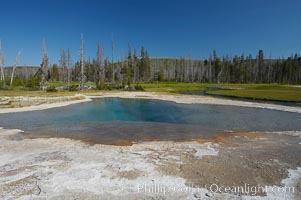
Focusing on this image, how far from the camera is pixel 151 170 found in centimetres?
782

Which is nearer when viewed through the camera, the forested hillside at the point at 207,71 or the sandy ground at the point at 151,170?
→ the sandy ground at the point at 151,170

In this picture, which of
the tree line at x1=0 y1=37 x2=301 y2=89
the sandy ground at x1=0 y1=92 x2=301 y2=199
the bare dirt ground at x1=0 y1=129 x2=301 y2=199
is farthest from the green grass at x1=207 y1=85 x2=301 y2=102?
the tree line at x1=0 y1=37 x2=301 y2=89

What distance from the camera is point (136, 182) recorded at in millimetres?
6848

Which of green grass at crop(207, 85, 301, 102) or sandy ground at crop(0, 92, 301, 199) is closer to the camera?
sandy ground at crop(0, 92, 301, 199)

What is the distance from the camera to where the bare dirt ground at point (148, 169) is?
20.3 ft

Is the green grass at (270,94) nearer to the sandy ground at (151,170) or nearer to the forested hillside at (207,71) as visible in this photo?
the sandy ground at (151,170)

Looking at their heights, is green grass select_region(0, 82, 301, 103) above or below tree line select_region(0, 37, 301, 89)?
below

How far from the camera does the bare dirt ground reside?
6.19 meters

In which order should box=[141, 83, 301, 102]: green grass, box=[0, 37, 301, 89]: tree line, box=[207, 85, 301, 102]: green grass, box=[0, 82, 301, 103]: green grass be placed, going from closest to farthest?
box=[207, 85, 301, 102]: green grass < box=[141, 83, 301, 102]: green grass < box=[0, 82, 301, 103]: green grass < box=[0, 37, 301, 89]: tree line

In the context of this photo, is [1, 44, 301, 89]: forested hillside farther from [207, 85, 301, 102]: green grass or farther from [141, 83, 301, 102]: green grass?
[207, 85, 301, 102]: green grass

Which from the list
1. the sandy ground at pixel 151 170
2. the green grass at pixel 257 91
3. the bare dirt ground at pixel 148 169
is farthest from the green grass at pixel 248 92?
the bare dirt ground at pixel 148 169

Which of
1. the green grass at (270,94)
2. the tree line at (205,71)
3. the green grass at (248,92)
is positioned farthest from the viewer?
the tree line at (205,71)

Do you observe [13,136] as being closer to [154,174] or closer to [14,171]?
[14,171]

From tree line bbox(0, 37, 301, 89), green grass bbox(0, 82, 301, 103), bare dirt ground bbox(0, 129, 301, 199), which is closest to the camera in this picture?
bare dirt ground bbox(0, 129, 301, 199)
